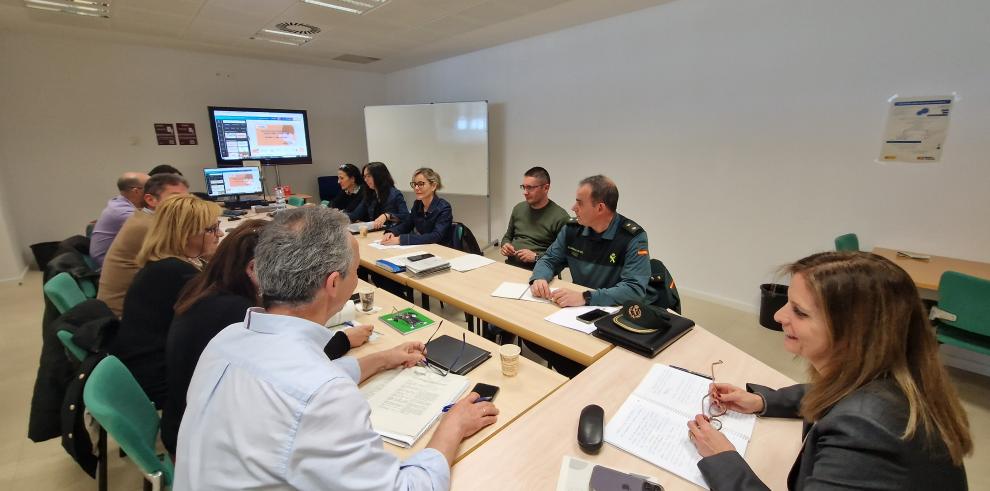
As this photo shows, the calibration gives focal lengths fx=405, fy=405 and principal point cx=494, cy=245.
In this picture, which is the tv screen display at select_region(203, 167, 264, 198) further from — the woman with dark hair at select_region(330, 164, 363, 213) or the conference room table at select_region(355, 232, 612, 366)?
the conference room table at select_region(355, 232, 612, 366)

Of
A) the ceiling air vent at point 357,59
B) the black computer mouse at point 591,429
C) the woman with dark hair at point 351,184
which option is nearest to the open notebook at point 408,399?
the black computer mouse at point 591,429

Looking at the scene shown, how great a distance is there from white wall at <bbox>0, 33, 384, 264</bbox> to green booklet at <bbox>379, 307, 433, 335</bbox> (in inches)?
210

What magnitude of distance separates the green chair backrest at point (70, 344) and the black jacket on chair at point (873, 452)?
2.21 m

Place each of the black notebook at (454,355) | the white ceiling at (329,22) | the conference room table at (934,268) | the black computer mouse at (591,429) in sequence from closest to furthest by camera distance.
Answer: the black computer mouse at (591,429), the black notebook at (454,355), the conference room table at (934,268), the white ceiling at (329,22)

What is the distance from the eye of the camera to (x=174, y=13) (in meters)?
3.66

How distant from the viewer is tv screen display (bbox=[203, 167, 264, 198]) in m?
5.05

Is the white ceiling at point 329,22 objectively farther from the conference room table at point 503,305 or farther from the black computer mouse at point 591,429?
the black computer mouse at point 591,429

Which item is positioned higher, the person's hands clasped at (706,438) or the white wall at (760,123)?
the white wall at (760,123)

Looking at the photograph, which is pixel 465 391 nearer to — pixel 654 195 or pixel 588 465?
pixel 588 465

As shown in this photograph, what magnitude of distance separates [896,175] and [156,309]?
4.34 m

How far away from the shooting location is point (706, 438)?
1.02 m

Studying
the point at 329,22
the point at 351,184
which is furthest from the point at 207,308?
the point at 329,22

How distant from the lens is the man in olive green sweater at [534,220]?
3299 millimetres

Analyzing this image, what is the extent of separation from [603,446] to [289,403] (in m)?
0.79
